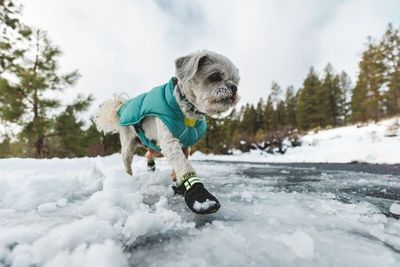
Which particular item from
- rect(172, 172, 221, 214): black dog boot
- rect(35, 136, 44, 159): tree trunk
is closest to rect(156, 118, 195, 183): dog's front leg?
rect(172, 172, 221, 214): black dog boot

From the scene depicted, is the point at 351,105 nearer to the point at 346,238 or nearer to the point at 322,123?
the point at 322,123

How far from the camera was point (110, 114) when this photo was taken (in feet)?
14.2

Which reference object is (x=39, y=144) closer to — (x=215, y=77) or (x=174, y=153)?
(x=215, y=77)

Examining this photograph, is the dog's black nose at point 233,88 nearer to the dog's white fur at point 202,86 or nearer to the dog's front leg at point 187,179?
the dog's white fur at point 202,86

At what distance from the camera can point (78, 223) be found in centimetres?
144

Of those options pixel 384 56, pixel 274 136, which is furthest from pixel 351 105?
pixel 274 136

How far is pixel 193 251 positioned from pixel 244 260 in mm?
233

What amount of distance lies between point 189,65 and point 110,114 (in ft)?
6.46

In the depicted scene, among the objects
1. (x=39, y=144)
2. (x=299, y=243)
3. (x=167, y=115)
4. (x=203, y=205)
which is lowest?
(x=299, y=243)

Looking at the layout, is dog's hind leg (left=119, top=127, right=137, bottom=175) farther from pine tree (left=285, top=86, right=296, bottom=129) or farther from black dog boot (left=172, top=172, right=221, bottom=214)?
pine tree (left=285, top=86, right=296, bottom=129)

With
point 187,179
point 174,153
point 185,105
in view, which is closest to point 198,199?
point 187,179

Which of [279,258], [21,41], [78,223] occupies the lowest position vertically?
[279,258]

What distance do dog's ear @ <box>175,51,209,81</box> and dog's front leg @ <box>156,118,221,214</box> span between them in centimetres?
51

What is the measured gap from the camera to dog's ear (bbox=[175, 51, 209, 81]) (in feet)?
9.27
